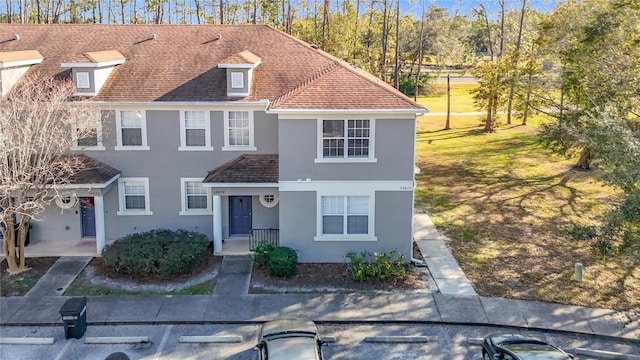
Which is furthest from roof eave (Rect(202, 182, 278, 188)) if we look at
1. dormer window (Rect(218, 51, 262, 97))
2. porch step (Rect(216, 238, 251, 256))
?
dormer window (Rect(218, 51, 262, 97))

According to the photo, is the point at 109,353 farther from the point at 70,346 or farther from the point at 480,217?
the point at 480,217

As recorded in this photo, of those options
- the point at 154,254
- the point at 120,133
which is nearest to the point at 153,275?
the point at 154,254

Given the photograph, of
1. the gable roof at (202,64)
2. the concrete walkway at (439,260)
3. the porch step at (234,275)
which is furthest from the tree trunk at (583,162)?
the porch step at (234,275)

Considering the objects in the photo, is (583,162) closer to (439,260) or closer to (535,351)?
(439,260)

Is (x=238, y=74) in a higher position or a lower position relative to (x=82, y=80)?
higher

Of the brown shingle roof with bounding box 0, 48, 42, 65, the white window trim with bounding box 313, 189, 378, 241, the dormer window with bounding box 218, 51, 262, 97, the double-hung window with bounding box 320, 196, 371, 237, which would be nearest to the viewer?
the white window trim with bounding box 313, 189, 378, 241

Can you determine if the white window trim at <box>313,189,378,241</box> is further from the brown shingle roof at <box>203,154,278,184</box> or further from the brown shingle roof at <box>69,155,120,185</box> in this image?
the brown shingle roof at <box>69,155,120,185</box>
